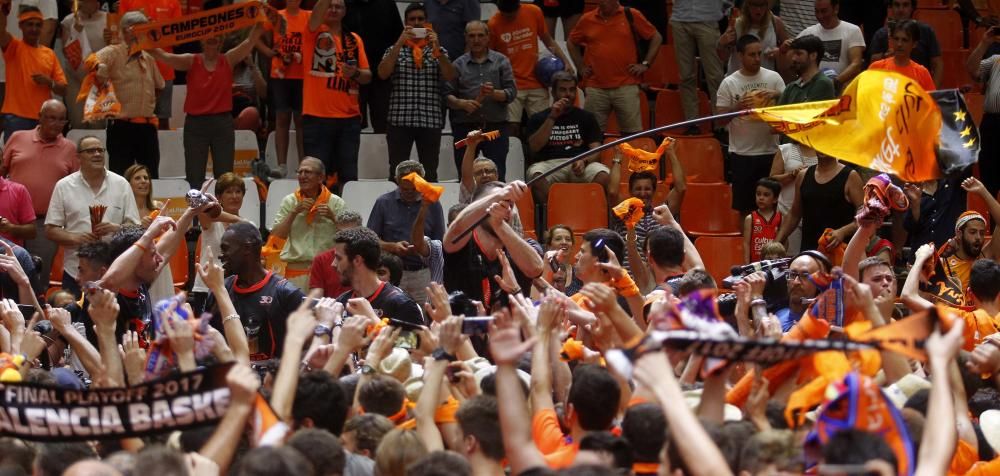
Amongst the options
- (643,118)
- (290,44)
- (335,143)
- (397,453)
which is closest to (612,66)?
(643,118)

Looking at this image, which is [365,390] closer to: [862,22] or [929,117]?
[929,117]

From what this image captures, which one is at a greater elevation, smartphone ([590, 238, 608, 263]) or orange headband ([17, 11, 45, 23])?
orange headband ([17, 11, 45, 23])

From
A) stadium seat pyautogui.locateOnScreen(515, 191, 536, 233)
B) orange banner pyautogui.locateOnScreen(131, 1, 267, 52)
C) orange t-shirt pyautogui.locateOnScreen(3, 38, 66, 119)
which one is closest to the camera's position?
orange banner pyautogui.locateOnScreen(131, 1, 267, 52)

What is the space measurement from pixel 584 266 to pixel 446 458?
3351 millimetres

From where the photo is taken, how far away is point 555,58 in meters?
14.2

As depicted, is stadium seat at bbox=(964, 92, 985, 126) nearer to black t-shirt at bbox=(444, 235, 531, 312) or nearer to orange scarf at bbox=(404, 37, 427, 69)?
orange scarf at bbox=(404, 37, 427, 69)

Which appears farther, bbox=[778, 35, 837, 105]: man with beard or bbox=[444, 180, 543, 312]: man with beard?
bbox=[778, 35, 837, 105]: man with beard

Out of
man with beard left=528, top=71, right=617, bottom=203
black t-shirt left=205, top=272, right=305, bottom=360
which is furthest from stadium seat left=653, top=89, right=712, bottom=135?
black t-shirt left=205, top=272, right=305, bottom=360

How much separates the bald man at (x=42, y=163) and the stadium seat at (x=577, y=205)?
165 inches

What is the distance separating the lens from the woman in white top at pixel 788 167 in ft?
42.1

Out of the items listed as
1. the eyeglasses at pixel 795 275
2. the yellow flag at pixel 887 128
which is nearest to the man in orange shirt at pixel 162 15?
the eyeglasses at pixel 795 275

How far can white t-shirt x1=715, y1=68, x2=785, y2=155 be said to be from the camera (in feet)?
44.4

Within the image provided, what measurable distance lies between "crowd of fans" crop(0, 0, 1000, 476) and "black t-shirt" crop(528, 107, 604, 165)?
0.03 m

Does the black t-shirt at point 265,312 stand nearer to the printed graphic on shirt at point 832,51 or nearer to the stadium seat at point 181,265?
the stadium seat at point 181,265
